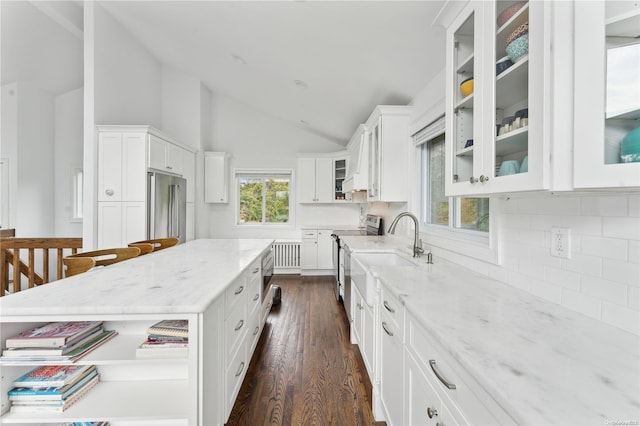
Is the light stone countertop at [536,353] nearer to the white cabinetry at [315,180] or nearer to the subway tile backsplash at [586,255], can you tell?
the subway tile backsplash at [586,255]

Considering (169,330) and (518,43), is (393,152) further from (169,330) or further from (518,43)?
(169,330)

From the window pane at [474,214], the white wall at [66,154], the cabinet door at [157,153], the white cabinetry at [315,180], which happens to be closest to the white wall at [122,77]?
the cabinet door at [157,153]

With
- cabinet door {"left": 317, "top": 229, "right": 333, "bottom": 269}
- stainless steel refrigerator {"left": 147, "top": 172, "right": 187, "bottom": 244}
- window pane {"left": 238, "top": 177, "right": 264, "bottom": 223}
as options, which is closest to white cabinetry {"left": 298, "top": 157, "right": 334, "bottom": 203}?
cabinet door {"left": 317, "top": 229, "right": 333, "bottom": 269}

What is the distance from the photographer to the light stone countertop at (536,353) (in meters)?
0.56

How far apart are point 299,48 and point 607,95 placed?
2835 mm

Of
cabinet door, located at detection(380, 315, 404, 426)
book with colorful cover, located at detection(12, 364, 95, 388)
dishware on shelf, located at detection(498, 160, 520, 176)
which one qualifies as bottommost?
cabinet door, located at detection(380, 315, 404, 426)

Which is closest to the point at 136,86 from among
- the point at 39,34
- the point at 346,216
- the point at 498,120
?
the point at 39,34

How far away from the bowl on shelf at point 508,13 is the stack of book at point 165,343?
1754mm

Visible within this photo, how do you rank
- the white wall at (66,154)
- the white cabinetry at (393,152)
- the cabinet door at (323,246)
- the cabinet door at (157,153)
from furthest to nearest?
the cabinet door at (323,246)
the white wall at (66,154)
the cabinet door at (157,153)
the white cabinetry at (393,152)

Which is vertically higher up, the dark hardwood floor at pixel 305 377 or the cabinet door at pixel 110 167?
the cabinet door at pixel 110 167

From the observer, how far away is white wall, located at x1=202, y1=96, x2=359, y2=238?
5945mm

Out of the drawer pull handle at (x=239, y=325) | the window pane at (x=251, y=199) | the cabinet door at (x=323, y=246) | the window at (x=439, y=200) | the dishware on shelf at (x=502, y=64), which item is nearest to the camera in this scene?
the dishware on shelf at (x=502, y=64)

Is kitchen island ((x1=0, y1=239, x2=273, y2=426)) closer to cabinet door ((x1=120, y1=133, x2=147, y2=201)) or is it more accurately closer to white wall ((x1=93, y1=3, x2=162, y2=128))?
cabinet door ((x1=120, y1=133, x2=147, y2=201))

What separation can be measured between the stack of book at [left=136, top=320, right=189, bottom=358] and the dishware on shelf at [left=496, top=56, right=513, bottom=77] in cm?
162
